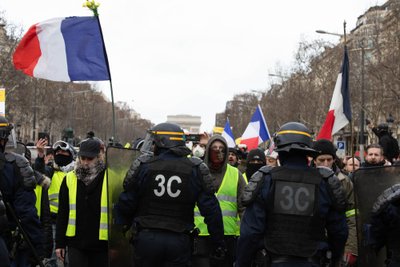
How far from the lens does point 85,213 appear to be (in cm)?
677

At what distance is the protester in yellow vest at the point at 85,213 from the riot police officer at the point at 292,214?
5.74 ft

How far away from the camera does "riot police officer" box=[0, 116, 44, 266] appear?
5965mm

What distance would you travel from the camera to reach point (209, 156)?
25.3 feet

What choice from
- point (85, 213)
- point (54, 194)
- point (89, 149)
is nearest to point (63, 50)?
point (54, 194)

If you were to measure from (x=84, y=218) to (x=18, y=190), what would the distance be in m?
0.89

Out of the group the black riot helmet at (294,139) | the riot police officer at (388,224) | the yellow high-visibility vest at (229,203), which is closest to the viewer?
the riot police officer at (388,224)

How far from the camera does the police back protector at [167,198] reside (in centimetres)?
596

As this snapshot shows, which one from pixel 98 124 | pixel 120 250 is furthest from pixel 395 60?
pixel 98 124

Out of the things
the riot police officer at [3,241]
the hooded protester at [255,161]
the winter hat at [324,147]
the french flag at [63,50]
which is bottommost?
the riot police officer at [3,241]

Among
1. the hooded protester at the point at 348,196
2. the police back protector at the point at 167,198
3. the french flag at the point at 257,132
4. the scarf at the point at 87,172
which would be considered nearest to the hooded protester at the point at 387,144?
the hooded protester at the point at 348,196

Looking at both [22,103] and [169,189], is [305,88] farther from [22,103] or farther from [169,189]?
[169,189]

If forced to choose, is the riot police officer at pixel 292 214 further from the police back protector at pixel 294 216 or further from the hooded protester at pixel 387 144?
the hooded protester at pixel 387 144

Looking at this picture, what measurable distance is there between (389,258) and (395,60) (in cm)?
3020

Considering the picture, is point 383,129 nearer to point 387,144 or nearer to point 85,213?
point 387,144
